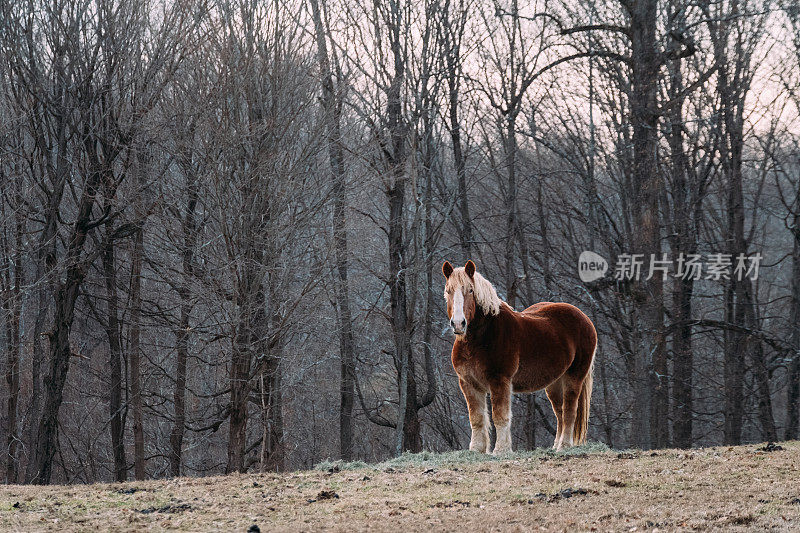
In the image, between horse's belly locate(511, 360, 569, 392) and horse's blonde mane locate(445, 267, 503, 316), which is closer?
horse's blonde mane locate(445, 267, 503, 316)

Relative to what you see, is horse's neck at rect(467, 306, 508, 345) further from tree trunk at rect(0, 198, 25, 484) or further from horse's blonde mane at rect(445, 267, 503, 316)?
tree trunk at rect(0, 198, 25, 484)

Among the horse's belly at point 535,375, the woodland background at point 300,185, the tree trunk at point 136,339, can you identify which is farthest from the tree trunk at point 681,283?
the tree trunk at point 136,339

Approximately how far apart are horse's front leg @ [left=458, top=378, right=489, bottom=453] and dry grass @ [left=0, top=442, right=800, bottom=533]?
21.9 inches

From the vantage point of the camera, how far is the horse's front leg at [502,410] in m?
8.62

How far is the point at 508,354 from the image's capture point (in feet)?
28.4

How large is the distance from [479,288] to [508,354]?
0.83 metres

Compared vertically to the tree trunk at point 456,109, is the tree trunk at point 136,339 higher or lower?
lower

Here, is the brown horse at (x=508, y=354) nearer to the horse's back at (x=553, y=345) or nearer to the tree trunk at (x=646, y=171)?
the horse's back at (x=553, y=345)

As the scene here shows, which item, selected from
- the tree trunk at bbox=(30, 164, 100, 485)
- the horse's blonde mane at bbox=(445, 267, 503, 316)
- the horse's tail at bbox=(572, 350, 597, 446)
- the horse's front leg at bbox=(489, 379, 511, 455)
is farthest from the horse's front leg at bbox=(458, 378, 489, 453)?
the tree trunk at bbox=(30, 164, 100, 485)

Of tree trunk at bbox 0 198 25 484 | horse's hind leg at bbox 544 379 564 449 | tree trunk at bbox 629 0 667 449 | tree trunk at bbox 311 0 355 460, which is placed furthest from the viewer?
tree trunk at bbox 0 198 25 484

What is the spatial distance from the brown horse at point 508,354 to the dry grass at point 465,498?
2.35 ft

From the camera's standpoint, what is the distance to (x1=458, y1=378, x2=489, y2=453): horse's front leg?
8945mm

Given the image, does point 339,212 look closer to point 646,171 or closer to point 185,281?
point 185,281

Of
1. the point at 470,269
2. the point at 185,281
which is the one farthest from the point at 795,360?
the point at 185,281
